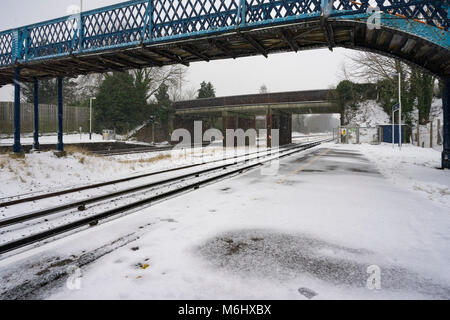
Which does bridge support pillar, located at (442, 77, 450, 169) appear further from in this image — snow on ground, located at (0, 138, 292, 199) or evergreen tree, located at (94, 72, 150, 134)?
evergreen tree, located at (94, 72, 150, 134)

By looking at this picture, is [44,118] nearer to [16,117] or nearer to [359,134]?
[16,117]

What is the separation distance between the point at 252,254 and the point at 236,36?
931 cm

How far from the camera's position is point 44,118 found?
1300 inches

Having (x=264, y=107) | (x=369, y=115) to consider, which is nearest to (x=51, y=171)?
(x=264, y=107)

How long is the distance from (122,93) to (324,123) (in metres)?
143

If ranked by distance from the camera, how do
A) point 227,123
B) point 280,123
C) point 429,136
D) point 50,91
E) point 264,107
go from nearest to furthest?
point 429,136 < point 227,123 < point 264,107 < point 280,123 < point 50,91

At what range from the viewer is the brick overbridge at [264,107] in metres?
37.3

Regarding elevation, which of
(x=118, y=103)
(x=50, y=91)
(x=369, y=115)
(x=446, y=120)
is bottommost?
(x=446, y=120)

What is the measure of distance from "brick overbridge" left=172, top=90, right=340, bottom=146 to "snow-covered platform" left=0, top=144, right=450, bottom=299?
96.3 ft

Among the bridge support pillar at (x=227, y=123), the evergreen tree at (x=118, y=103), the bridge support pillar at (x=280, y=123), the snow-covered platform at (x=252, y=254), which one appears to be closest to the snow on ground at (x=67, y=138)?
the evergreen tree at (x=118, y=103)

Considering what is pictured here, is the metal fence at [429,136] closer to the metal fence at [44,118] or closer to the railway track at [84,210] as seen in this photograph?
the railway track at [84,210]

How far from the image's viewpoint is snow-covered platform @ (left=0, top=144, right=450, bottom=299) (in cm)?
292

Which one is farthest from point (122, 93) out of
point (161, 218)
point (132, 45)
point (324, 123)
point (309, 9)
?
point (324, 123)

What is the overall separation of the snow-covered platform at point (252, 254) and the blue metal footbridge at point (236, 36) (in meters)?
6.48
